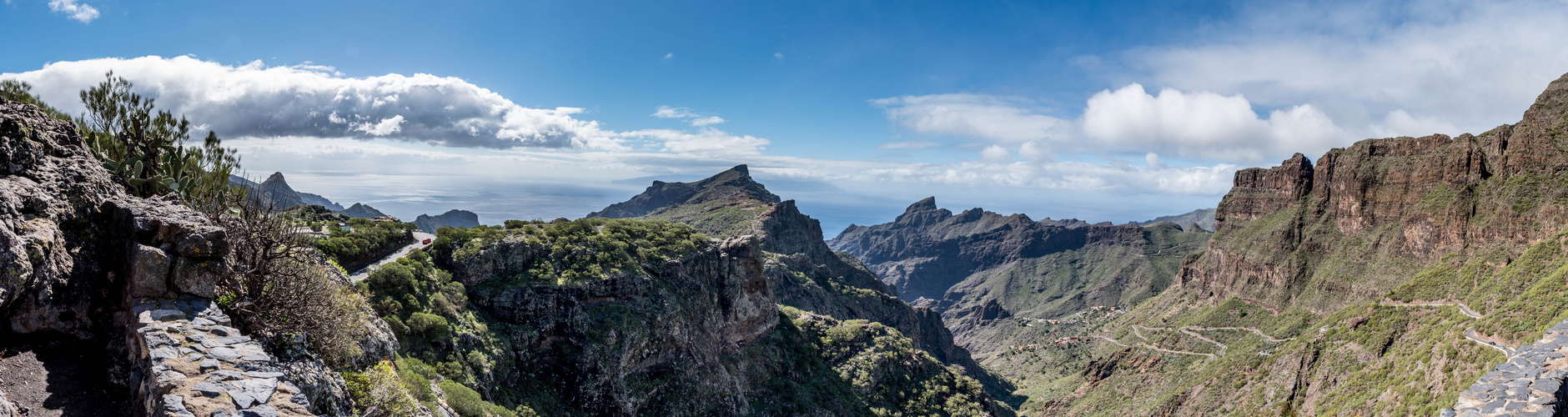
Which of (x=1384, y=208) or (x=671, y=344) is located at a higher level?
(x=1384, y=208)

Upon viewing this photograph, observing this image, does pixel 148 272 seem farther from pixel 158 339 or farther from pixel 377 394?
pixel 377 394

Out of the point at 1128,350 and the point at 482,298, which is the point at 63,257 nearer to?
the point at 482,298

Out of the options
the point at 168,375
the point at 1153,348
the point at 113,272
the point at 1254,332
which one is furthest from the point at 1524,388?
the point at 1153,348

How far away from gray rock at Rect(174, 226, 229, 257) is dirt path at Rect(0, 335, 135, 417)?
2765 millimetres

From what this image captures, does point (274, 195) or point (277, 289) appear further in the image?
point (274, 195)

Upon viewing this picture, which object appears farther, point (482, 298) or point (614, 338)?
point (614, 338)

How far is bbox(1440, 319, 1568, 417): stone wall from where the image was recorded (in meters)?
16.9

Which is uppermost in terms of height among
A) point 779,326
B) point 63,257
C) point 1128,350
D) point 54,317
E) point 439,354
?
point 63,257

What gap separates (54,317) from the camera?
1358 centimetres

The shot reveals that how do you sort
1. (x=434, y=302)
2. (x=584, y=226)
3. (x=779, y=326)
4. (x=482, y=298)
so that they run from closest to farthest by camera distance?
(x=434, y=302), (x=482, y=298), (x=584, y=226), (x=779, y=326)

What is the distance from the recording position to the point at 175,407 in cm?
1091

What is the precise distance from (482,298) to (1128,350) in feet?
367

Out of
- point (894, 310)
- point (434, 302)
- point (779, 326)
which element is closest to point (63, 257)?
point (434, 302)

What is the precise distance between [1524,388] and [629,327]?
158 feet
